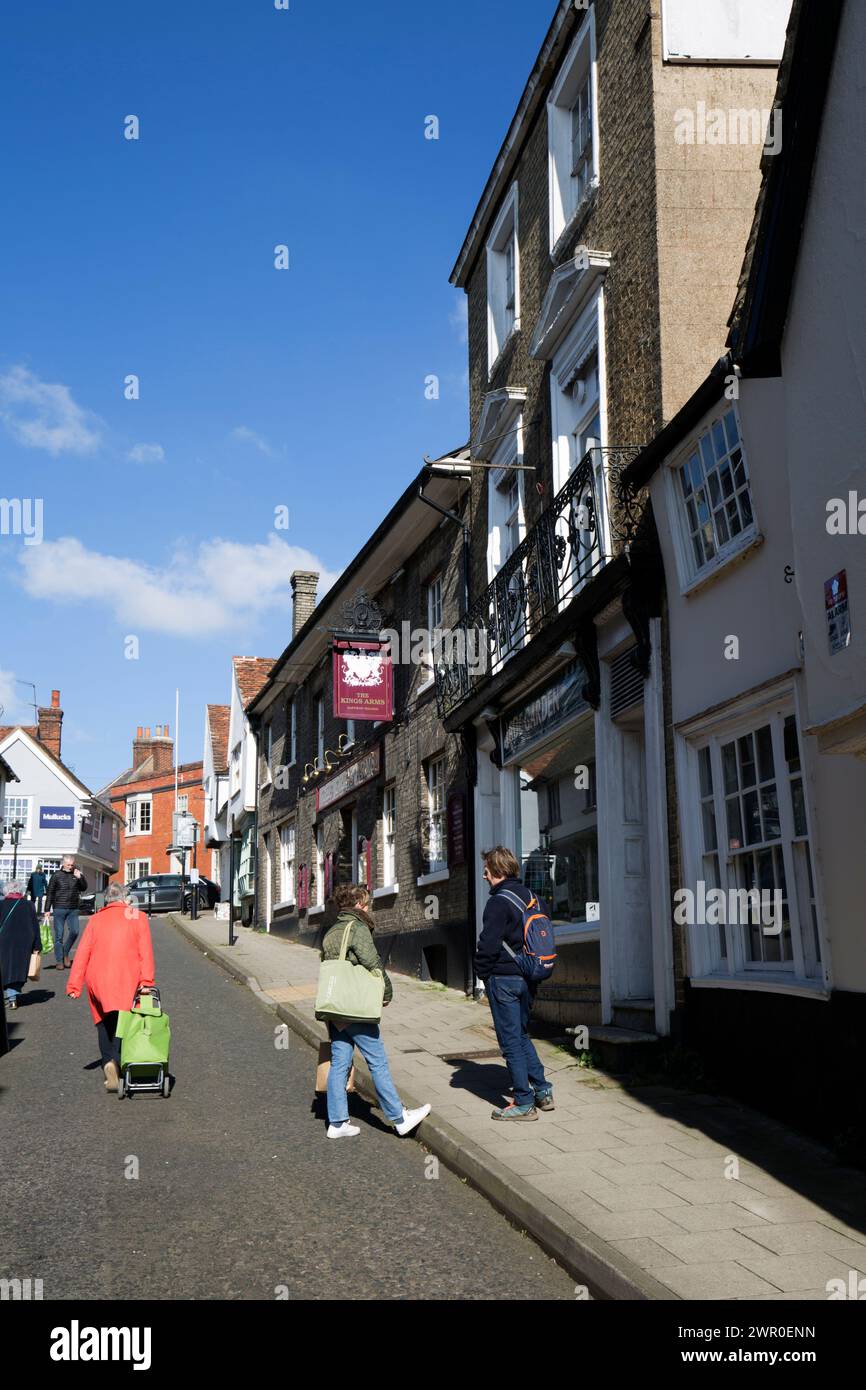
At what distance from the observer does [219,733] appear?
1873 inches

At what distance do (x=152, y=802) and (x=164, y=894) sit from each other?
2660cm

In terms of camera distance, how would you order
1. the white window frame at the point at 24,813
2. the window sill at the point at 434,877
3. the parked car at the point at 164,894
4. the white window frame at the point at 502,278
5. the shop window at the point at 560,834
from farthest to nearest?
1. the white window frame at the point at 24,813
2. the parked car at the point at 164,894
3. the window sill at the point at 434,877
4. the white window frame at the point at 502,278
5. the shop window at the point at 560,834

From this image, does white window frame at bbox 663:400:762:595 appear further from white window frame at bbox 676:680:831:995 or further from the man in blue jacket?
the man in blue jacket

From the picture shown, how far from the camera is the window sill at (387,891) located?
756 inches

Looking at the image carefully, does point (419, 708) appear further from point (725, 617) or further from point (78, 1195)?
Result: point (78, 1195)

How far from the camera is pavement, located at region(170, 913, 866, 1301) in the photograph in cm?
516

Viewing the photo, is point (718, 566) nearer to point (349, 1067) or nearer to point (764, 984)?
point (764, 984)

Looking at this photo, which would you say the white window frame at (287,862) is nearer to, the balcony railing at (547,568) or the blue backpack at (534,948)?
the balcony railing at (547,568)

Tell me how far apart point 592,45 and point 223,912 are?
29.5 m

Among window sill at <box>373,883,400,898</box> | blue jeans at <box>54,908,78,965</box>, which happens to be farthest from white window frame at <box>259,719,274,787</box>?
blue jeans at <box>54,908,78,965</box>

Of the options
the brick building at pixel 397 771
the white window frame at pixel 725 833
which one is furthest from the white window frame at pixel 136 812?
the white window frame at pixel 725 833

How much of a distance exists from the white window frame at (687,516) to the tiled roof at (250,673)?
26.3 m

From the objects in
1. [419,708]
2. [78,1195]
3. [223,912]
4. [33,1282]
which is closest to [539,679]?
[419,708]
